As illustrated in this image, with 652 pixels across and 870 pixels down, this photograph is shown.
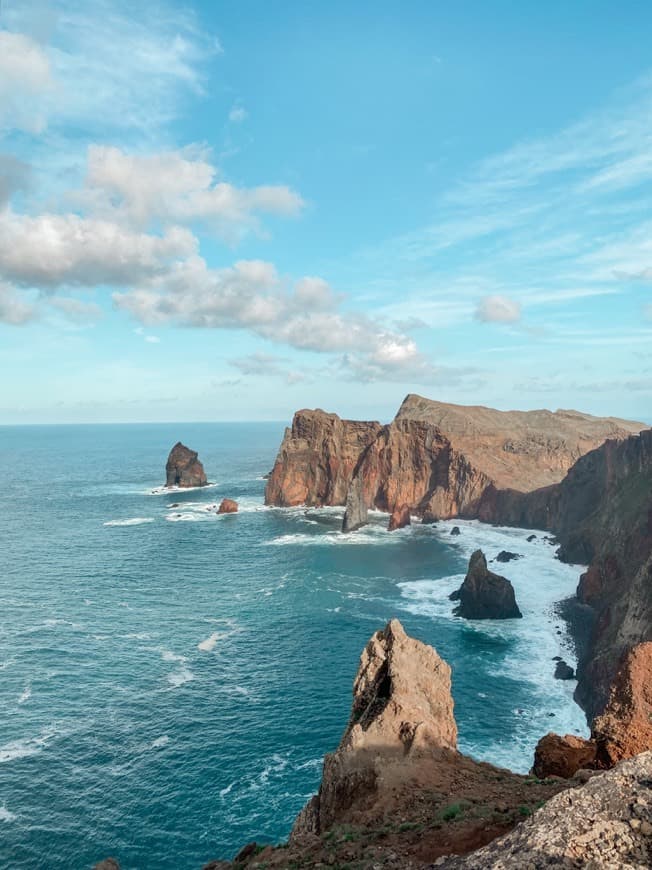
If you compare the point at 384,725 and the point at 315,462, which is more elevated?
the point at 315,462

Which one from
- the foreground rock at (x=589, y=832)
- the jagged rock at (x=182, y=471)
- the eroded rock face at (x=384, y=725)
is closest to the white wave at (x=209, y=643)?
the eroded rock face at (x=384, y=725)

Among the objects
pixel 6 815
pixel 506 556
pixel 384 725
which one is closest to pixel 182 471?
pixel 506 556

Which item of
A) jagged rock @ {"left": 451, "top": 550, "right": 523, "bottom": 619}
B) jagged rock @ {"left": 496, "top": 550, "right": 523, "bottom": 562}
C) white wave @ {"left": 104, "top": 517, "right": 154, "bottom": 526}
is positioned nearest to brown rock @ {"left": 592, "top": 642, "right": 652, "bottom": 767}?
jagged rock @ {"left": 451, "top": 550, "right": 523, "bottom": 619}

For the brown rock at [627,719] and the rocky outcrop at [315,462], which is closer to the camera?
the brown rock at [627,719]

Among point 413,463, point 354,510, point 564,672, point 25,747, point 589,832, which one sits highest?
point 413,463

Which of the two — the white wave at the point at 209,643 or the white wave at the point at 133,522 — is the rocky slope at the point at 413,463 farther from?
the white wave at the point at 209,643

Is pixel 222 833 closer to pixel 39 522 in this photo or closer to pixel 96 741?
pixel 96 741

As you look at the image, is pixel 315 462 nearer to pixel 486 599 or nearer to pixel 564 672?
pixel 486 599

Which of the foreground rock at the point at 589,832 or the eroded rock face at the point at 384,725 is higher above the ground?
the foreground rock at the point at 589,832
